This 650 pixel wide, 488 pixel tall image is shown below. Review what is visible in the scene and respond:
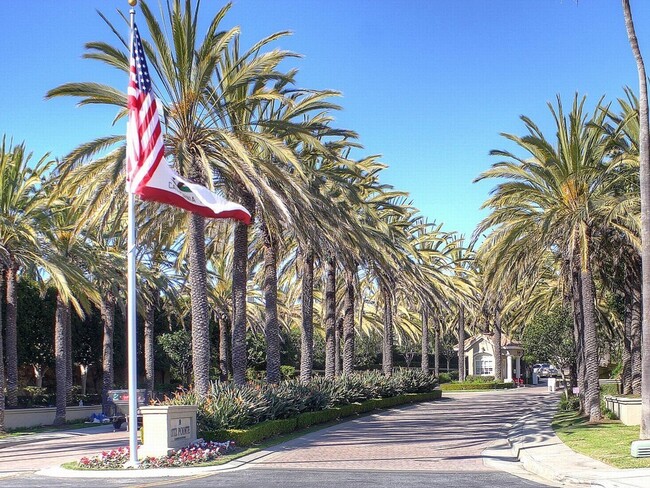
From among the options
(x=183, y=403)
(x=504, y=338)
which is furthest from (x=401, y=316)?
(x=183, y=403)

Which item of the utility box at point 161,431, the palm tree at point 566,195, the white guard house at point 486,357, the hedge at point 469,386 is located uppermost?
the palm tree at point 566,195

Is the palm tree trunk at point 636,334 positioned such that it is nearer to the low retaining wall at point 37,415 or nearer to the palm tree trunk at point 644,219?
the palm tree trunk at point 644,219

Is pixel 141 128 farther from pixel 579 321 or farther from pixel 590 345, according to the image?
pixel 579 321

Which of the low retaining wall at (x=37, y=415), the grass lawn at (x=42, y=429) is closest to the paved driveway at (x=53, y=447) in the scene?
the grass lawn at (x=42, y=429)

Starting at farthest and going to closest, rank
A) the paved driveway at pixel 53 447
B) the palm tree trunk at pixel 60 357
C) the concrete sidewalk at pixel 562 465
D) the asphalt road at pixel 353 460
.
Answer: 1. the palm tree trunk at pixel 60 357
2. the paved driveway at pixel 53 447
3. the asphalt road at pixel 353 460
4. the concrete sidewalk at pixel 562 465

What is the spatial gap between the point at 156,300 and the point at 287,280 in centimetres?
799

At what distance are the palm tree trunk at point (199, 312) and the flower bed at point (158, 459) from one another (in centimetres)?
316

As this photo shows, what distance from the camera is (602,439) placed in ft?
66.1

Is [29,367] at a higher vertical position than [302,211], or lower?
lower

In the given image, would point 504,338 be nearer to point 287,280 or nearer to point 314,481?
point 287,280

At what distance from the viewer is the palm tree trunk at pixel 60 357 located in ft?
107

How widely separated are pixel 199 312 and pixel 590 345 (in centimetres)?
1277

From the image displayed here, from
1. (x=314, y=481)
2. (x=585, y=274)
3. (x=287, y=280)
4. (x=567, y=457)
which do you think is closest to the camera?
(x=314, y=481)

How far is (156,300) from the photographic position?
46.9m
